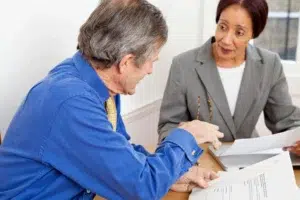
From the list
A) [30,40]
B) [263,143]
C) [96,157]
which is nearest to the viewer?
[96,157]

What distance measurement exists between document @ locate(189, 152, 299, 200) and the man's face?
14.1 inches

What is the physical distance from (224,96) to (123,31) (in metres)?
0.93

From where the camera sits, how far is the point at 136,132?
7.57 ft

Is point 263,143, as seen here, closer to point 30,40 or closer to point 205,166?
point 205,166

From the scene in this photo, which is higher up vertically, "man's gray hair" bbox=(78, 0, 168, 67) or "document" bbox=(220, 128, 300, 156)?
"man's gray hair" bbox=(78, 0, 168, 67)

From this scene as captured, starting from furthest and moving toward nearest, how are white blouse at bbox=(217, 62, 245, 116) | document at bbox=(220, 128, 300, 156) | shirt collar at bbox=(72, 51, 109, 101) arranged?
white blouse at bbox=(217, 62, 245, 116) < document at bbox=(220, 128, 300, 156) < shirt collar at bbox=(72, 51, 109, 101)

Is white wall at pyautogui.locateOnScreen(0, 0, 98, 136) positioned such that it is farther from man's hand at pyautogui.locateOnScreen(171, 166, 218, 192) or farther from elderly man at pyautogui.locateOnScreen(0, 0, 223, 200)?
man's hand at pyautogui.locateOnScreen(171, 166, 218, 192)

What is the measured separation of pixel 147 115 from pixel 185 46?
1.70 feet

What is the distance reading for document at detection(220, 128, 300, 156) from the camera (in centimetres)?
134

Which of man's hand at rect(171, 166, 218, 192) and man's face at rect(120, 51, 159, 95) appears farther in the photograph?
man's hand at rect(171, 166, 218, 192)

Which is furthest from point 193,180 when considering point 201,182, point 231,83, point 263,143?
point 231,83

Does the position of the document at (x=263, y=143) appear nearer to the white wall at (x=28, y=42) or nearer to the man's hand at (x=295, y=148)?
the man's hand at (x=295, y=148)

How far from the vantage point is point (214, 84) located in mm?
1801

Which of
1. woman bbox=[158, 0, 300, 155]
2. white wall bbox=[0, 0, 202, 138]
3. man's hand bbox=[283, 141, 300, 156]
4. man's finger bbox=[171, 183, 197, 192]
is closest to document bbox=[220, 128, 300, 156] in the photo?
man's hand bbox=[283, 141, 300, 156]
